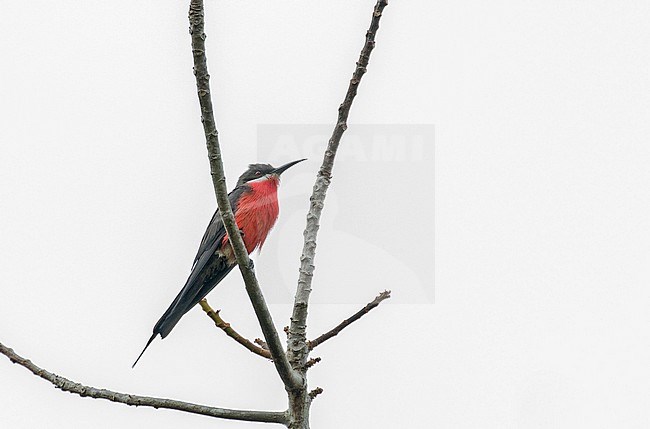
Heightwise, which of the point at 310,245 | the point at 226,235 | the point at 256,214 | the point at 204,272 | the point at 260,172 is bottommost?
the point at 204,272

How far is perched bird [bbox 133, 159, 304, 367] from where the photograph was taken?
677 cm

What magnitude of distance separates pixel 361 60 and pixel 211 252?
320cm

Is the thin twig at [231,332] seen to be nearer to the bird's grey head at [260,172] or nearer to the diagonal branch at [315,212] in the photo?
the diagonal branch at [315,212]

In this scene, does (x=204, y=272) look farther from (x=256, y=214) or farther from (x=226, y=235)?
(x=256, y=214)

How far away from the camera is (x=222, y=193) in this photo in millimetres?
4074

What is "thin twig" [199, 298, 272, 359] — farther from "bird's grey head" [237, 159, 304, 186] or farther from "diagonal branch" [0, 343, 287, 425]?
"bird's grey head" [237, 159, 304, 186]

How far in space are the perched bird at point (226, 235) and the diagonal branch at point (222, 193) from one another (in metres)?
1.81

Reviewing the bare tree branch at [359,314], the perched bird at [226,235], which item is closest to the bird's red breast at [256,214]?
the perched bird at [226,235]

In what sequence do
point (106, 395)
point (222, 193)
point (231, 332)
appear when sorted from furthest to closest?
point (231, 332)
point (106, 395)
point (222, 193)

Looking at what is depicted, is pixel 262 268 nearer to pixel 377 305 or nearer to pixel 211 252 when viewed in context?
pixel 211 252

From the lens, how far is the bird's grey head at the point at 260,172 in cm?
890

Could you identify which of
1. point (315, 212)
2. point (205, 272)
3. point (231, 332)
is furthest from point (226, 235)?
point (231, 332)

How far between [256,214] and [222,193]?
13.6 ft

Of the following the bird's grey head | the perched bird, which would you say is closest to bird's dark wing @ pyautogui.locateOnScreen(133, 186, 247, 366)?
the perched bird
